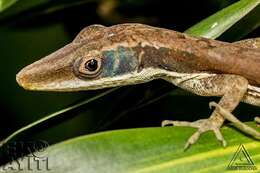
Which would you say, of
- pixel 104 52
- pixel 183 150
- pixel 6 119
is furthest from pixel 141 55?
pixel 6 119

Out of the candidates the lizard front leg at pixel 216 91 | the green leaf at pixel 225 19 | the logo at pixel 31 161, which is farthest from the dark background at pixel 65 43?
the logo at pixel 31 161

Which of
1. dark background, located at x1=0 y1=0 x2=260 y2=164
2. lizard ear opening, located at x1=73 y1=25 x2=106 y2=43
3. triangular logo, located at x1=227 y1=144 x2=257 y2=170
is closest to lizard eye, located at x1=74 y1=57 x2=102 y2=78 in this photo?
lizard ear opening, located at x1=73 y1=25 x2=106 y2=43

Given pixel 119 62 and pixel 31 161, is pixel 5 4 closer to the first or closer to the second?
pixel 119 62

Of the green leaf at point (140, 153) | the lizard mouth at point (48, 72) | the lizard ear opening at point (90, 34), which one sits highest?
the lizard ear opening at point (90, 34)

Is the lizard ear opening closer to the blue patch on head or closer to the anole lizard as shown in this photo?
the anole lizard

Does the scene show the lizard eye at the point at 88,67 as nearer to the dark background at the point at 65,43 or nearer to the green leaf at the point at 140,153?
the dark background at the point at 65,43

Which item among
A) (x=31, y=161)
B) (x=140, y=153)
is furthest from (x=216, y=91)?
(x=31, y=161)

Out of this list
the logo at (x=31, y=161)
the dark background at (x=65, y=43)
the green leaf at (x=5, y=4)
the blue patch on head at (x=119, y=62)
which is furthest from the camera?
the dark background at (x=65, y=43)
